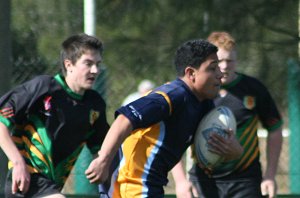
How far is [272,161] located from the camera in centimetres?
685

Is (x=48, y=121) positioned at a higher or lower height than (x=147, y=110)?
lower

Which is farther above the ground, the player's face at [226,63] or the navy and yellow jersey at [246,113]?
the player's face at [226,63]

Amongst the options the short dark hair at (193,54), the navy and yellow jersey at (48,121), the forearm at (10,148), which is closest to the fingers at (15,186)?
the forearm at (10,148)

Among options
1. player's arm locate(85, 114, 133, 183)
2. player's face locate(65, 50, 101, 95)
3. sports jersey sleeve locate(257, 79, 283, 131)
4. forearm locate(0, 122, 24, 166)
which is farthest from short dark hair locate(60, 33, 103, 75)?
player's arm locate(85, 114, 133, 183)

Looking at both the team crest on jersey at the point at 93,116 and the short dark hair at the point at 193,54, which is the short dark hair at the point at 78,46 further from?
the short dark hair at the point at 193,54

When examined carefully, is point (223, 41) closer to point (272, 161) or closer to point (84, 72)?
point (272, 161)

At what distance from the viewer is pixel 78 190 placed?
8516 millimetres

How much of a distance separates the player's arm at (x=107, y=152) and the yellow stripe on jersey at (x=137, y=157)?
367 millimetres

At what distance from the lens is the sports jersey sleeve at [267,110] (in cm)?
679

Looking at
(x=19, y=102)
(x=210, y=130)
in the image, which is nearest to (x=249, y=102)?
(x=210, y=130)

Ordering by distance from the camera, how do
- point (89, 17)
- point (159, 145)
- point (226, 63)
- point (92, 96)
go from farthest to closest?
point (89, 17)
point (226, 63)
point (92, 96)
point (159, 145)

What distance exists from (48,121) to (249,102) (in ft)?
4.75

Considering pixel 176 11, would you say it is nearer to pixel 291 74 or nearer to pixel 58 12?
pixel 58 12

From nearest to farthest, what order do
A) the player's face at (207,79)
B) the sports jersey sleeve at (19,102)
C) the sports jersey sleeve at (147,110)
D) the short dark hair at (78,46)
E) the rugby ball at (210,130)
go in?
the sports jersey sleeve at (147,110)
the player's face at (207,79)
the rugby ball at (210,130)
the sports jersey sleeve at (19,102)
the short dark hair at (78,46)
